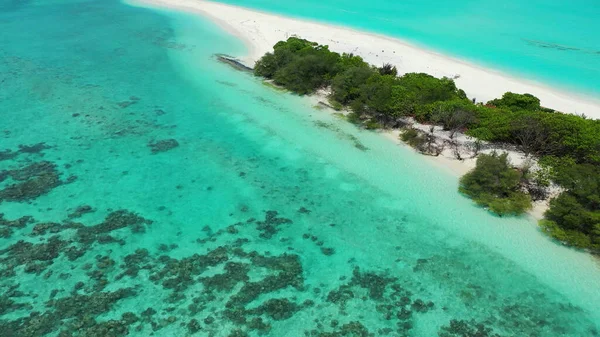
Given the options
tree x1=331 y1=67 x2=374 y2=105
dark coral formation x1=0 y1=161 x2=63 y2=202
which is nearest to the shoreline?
tree x1=331 y1=67 x2=374 y2=105

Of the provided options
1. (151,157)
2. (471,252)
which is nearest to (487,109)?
(471,252)

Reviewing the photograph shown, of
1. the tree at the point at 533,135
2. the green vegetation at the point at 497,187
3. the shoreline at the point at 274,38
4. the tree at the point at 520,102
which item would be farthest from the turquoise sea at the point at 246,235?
the tree at the point at 520,102

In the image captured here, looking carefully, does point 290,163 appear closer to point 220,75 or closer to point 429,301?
point 429,301

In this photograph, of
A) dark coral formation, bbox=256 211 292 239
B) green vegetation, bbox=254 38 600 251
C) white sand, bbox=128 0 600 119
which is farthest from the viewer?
white sand, bbox=128 0 600 119

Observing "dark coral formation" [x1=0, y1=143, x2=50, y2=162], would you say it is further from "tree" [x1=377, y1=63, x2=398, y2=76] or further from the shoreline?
"tree" [x1=377, y1=63, x2=398, y2=76]

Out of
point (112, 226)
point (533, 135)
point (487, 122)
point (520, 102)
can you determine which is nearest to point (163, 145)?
point (112, 226)
